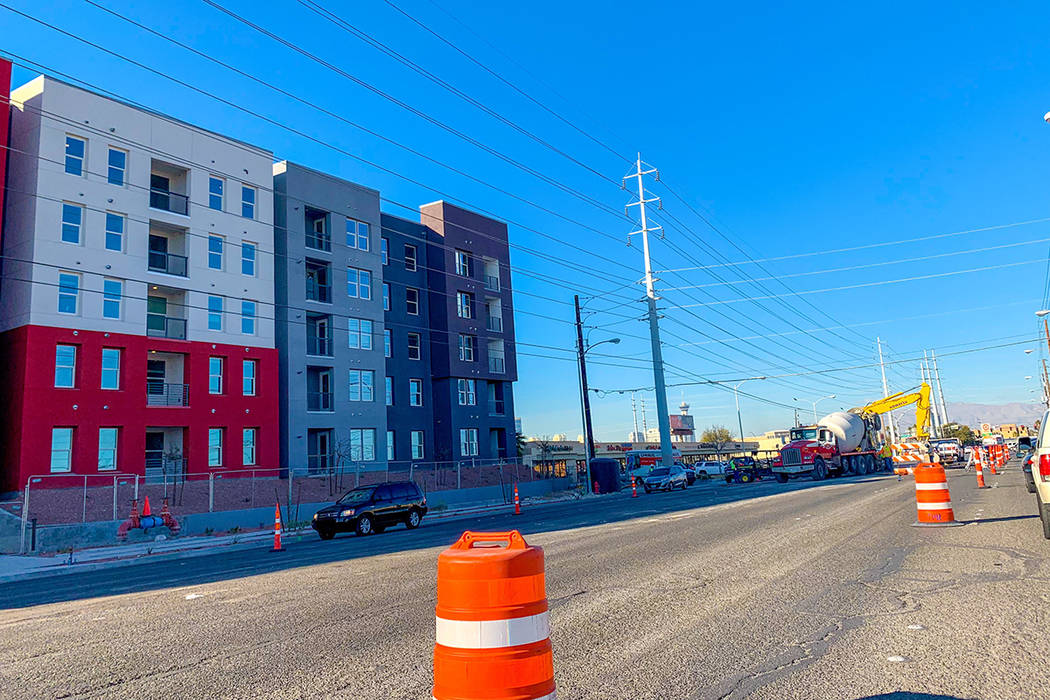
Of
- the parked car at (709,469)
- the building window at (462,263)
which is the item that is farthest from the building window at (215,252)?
the parked car at (709,469)

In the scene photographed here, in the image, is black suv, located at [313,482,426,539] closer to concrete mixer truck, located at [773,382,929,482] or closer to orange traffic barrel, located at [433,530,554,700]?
orange traffic barrel, located at [433,530,554,700]

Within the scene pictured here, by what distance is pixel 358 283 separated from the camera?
140ft

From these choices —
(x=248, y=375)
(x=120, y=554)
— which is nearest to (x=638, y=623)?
(x=120, y=554)

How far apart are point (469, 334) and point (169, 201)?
21.3 m

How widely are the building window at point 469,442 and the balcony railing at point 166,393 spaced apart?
18944 mm

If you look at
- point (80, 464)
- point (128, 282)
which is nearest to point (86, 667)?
point (80, 464)

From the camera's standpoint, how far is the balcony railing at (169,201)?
3312cm

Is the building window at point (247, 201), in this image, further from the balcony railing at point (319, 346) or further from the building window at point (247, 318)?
the balcony railing at point (319, 346)

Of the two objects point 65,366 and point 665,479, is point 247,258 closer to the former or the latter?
point 65,366

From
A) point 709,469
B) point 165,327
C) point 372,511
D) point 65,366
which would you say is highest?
point 165,327

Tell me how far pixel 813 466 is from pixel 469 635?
44821 millimetres

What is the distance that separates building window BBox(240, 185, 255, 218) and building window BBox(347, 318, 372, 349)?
799 cm

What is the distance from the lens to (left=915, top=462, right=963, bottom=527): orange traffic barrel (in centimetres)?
1384

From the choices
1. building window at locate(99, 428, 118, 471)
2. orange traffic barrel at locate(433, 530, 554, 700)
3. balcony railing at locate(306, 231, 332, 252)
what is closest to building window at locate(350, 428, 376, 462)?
balcony railing at locate(306, 231, 332, 252)
